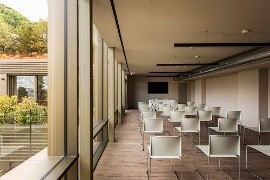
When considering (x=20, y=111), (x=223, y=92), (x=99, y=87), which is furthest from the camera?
(x=223, y=92)

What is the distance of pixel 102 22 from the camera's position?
18.3 ft

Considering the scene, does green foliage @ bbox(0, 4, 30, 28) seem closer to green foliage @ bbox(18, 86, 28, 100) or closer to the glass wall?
green foliage @ bbox(18, 86, 28, 100)

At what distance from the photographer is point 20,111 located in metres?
2.29

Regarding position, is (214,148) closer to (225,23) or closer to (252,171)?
(252,171)

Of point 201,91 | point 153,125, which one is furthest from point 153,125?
point 201,91

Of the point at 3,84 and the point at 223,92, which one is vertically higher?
the point at 3,84

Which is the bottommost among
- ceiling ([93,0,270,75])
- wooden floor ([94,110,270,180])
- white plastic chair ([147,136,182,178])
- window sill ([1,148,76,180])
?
wooden floor ([94,110,270,180])

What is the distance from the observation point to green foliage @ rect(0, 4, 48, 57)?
76.0 inches

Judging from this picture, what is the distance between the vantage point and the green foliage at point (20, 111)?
2.01 m

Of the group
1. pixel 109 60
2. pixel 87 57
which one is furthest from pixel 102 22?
pixel 109 60

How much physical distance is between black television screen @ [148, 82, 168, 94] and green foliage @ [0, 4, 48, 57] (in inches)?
824

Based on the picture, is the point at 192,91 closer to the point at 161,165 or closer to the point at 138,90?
the point at 138,90

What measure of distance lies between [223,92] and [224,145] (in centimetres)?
1144

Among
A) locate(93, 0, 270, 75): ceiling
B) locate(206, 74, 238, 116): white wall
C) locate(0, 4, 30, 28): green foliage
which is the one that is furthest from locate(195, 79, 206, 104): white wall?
locate(0, 4, 30, 28): green foliage
